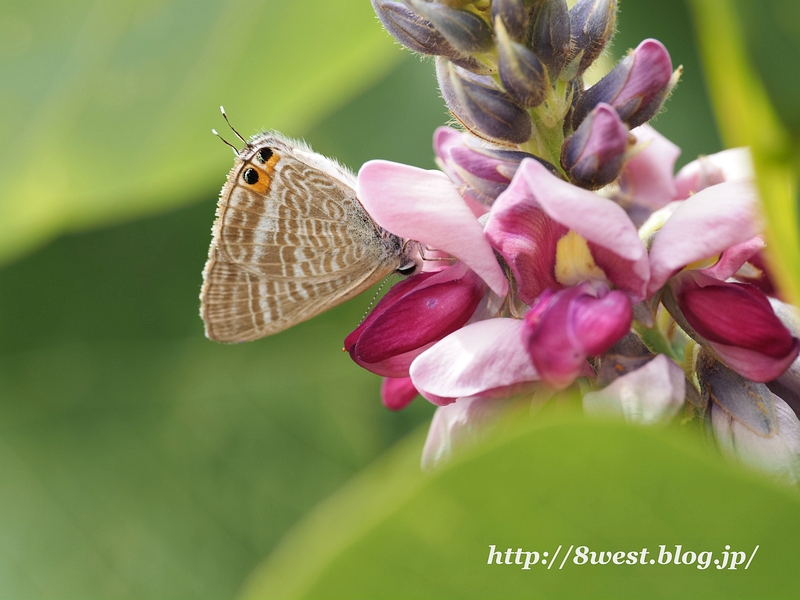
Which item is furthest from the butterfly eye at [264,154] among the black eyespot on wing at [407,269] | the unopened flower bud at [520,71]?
the unopened flower bud at [520,71]

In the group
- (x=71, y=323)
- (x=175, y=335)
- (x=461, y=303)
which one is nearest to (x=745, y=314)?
(x=461, y=303)

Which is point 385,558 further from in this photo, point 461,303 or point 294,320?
point 294,320

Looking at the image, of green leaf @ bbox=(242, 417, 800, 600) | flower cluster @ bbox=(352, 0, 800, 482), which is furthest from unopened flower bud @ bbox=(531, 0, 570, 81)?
green leaf @ bbox=(242, 417, 800, 600)

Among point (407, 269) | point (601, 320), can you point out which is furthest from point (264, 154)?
point (601, 320)

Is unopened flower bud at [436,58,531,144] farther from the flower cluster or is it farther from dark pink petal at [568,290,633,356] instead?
dark pink petal at [568,290,633,356]

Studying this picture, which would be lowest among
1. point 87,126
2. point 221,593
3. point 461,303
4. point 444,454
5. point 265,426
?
point 221,593

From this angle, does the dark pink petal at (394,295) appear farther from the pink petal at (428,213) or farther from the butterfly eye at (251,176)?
the butterfly eye at (251,176)

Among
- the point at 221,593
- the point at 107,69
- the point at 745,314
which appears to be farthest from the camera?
the point at 221,593
